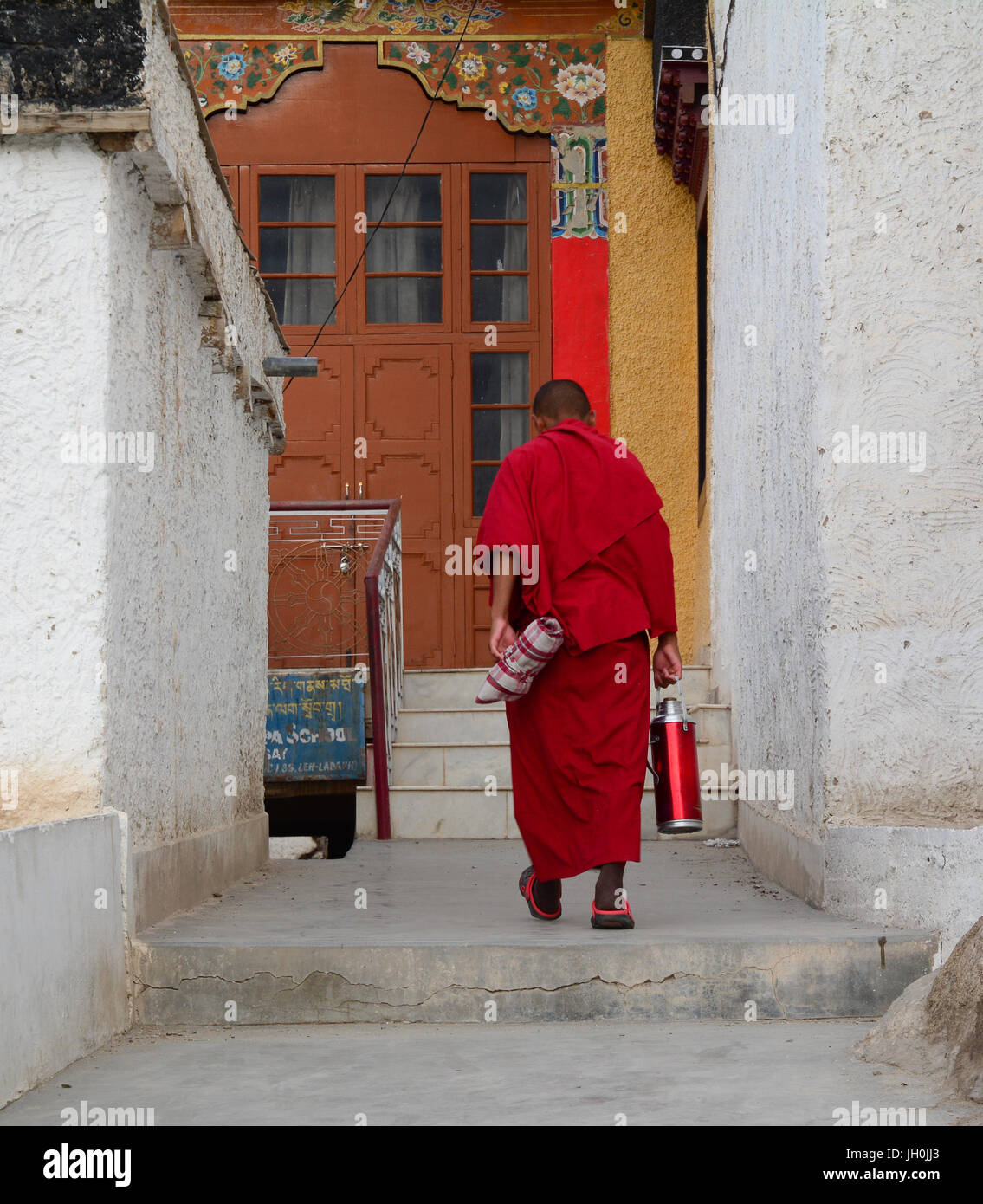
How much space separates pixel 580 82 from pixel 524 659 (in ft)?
22.8

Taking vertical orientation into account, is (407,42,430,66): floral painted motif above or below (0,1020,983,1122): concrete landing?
above

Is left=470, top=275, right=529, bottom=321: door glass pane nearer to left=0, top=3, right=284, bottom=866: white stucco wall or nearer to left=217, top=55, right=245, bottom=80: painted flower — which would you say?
left=217, top=55, right=245, bottom=80: painted flower

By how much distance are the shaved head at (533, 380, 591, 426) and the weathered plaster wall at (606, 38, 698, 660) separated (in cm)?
522

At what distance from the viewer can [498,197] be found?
388 inches

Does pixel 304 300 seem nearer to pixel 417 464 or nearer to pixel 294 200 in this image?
pixel 294 200

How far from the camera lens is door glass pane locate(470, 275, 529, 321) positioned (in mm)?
9852

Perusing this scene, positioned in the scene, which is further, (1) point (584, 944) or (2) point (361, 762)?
(2) point (361, 762)

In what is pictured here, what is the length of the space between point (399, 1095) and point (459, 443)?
739 cm

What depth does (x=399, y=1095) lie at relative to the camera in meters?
2.64

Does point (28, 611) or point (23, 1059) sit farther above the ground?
point (28, 611)

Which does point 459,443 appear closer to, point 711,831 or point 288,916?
point 711,831

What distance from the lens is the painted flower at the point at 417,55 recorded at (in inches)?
388

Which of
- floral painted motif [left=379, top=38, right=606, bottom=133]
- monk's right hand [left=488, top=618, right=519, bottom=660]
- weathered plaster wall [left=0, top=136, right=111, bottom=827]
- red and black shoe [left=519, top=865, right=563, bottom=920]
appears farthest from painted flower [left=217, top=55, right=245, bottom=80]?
red and black shoe [left=519, top=865, right=563, bottom=920]

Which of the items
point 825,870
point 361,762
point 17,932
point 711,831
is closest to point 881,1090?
point 825,870
